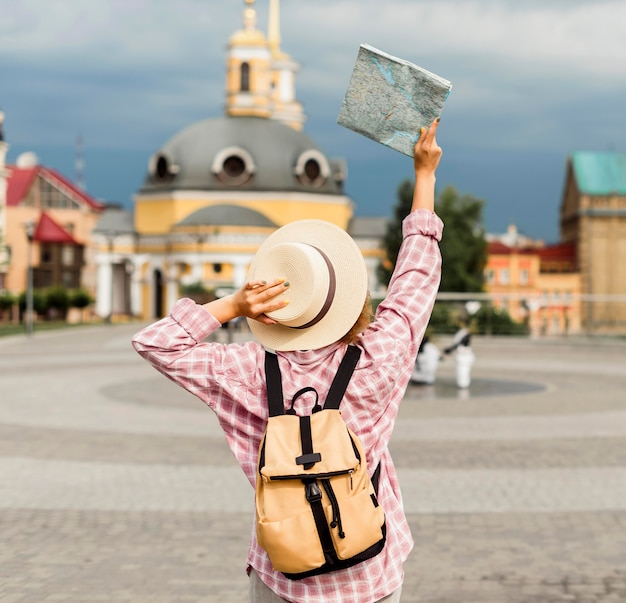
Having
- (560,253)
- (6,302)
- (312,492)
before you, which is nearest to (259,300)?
(312,492)

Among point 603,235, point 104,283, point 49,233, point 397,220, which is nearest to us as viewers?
point 397,220

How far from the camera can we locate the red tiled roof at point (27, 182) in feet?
302

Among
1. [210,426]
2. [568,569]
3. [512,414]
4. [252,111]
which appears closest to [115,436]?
[210,426]

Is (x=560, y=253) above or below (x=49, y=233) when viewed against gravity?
below

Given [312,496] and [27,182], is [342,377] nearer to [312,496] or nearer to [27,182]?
[312,496]

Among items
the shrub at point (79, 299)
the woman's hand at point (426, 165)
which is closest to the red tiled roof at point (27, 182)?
the shrub at point (79, 299)

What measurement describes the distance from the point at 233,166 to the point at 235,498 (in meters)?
66.8

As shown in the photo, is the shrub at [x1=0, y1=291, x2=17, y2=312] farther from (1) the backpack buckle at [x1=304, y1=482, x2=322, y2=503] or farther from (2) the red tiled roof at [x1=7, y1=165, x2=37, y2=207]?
(1) the backpack buckle at [x1=304, y1=482, x2=322, y2=503]

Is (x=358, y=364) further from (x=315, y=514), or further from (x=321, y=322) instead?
(x=315, y=514)

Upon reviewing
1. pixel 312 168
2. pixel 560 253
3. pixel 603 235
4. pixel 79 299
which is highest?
pixel 312 168

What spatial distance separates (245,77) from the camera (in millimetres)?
83250

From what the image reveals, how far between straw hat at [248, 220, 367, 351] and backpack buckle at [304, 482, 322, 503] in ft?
1.53

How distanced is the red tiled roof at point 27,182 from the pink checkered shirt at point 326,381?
299ft

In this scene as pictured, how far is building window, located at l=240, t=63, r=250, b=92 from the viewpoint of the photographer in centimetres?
8281
